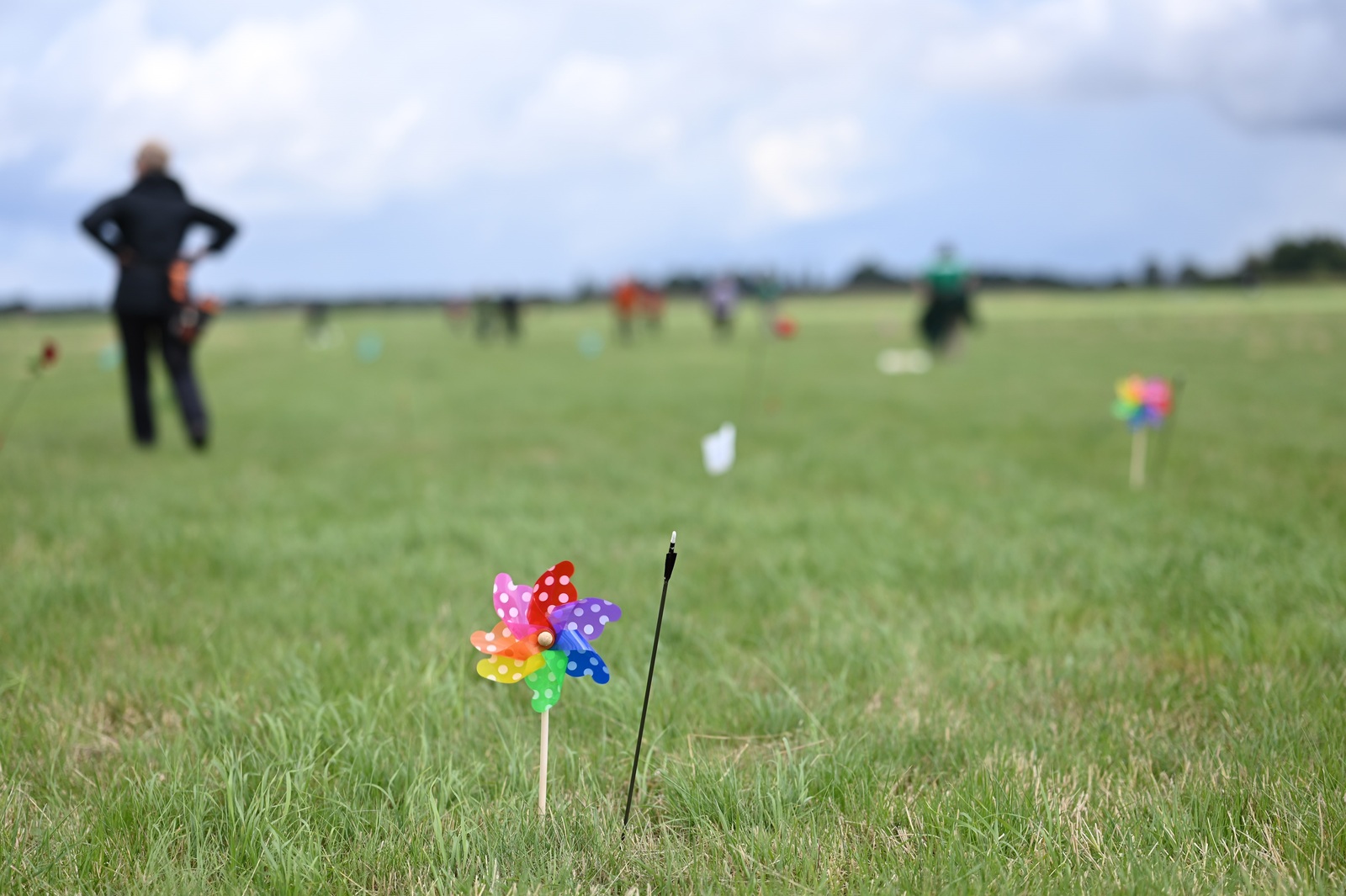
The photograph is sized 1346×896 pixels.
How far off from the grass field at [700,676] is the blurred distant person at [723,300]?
26795 mm

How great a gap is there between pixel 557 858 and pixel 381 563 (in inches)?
113

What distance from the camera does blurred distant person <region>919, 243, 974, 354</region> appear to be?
2117 centimetres

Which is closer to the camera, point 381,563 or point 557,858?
point 557,858

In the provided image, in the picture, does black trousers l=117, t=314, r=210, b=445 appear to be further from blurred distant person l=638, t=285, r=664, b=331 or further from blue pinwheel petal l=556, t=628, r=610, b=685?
blurred distant person l=638, t=285, r=664, b=331

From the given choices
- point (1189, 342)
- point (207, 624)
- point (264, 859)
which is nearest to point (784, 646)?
point (264, 859)

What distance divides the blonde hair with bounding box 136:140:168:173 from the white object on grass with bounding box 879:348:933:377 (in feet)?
41.0

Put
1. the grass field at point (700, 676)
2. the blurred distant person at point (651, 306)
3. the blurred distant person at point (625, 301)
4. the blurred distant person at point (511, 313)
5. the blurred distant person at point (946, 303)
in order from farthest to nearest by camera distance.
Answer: the blurred distant person at point (651, 306) → the blurred distant person at point (511, 313) → the blurred distant person at point (625, 301) → the blurred distant person at point (946, 303) → the grass field at point (700, 676)

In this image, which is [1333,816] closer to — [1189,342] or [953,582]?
[953,582]

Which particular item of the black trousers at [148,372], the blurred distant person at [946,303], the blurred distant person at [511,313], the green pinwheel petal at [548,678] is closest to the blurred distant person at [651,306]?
the blurred distant person at [511,313]

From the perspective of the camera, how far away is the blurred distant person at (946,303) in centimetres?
2117

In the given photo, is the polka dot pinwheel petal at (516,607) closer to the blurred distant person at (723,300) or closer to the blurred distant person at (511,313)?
the blurred distant person at (723,300)

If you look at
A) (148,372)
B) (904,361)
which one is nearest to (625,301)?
(904,361)

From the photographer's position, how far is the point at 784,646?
3.58 meters

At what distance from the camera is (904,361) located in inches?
857
